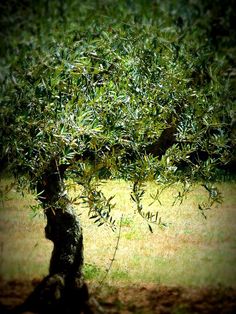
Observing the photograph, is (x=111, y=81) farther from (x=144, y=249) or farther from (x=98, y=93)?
(x=144, y=249)

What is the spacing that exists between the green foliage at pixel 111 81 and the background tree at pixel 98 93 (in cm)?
1

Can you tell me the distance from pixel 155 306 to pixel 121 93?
281 cm

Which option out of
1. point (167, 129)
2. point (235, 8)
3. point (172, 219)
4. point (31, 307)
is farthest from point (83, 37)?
point (172, 219)

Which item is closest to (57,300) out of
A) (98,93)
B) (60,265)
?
(60,265)

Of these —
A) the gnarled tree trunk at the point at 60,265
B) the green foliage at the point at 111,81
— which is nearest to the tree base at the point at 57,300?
the gnarled tree trunk at the point at 60,265

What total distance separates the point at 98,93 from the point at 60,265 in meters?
2.52

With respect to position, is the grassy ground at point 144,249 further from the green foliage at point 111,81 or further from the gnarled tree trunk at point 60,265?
the green foliage at point 111,81

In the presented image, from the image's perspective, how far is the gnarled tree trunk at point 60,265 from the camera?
431 cm

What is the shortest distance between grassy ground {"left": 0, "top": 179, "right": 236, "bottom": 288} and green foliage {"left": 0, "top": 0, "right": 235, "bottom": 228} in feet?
4.79

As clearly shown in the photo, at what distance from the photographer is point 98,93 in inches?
130

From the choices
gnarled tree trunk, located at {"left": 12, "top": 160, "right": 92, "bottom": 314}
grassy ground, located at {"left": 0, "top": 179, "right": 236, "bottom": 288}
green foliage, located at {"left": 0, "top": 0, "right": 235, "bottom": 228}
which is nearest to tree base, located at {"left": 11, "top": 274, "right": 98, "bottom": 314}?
gnarled tree trunk, located at {"left": 12, "top": 160, "right": 92, "bottom": 314}

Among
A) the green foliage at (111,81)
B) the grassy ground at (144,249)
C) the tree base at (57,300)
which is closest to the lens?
the green foliage at (111,81)

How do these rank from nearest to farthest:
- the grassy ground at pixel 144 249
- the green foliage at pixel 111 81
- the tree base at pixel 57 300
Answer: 1. the green foliage at pixel 111 81
2. the tree base at pixel 57 300
3. the grassy ground at pixel 144 249

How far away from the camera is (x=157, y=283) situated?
572 centimetres
